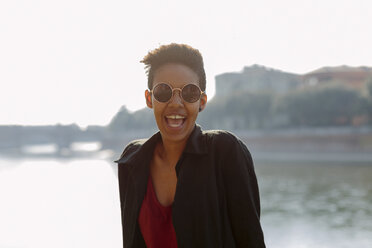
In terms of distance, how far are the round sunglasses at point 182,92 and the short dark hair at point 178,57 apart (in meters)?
0.05

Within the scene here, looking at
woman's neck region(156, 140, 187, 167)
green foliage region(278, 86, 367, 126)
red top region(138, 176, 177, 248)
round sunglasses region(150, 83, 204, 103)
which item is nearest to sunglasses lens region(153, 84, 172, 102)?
round sunglasses region(150, 83, 204, 103)

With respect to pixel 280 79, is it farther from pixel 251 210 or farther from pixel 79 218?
pixel 251 210

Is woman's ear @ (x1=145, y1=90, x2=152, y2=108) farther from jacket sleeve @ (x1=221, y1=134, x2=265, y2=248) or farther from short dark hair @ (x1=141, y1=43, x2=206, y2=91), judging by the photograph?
jacket sleeve @ (x1=221, y1=134, x2=265, y2=248)

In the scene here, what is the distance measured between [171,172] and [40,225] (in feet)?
27.6

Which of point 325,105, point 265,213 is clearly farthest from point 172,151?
point 325,105

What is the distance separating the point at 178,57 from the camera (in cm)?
110

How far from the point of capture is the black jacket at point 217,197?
1014 mm

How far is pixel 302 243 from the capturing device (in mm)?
6836

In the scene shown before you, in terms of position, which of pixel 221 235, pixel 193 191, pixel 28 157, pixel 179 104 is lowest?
pixel 221 235

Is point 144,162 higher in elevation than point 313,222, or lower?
higher


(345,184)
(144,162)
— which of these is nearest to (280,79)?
(345,184)

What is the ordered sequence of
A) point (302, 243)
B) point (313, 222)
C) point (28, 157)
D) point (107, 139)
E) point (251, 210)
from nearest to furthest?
point (251, 210)
point (302, 243)
point (313, 222)
point (28, 157)
point (107, 139)

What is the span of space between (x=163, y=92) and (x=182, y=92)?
0.05 meters

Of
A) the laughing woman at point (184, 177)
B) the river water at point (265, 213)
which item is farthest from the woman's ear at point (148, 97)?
the river water at point (265, 213)
